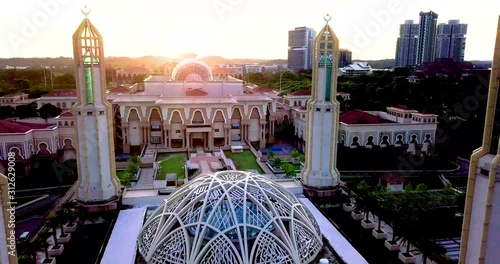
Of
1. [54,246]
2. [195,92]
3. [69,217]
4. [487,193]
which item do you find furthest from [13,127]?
[487,193]

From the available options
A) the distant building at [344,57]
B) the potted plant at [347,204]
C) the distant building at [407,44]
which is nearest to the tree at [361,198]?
the potted plant at [347,204]

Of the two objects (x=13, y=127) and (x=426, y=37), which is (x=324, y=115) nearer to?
(x=13, y=127)

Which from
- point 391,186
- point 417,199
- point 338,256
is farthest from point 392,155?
point 338,256

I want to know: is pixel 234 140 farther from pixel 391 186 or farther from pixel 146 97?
pixel 391 186

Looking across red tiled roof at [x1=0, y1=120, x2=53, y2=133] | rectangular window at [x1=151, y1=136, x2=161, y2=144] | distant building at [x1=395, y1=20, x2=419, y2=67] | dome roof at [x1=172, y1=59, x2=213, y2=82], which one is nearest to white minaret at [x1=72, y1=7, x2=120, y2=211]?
red tiled roof at [x1=0, y1=120, x2=53, y2=133]

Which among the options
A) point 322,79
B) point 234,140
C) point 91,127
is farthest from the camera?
point 234,140

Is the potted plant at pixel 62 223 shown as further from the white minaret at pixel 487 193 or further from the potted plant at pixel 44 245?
the white minaret at pixel 487 193

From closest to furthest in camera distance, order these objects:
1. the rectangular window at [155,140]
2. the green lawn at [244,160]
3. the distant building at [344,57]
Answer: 1. the green lawn at [244,160]
2. the rectangular window at [155,140]
3. the distant building at [344,57]
